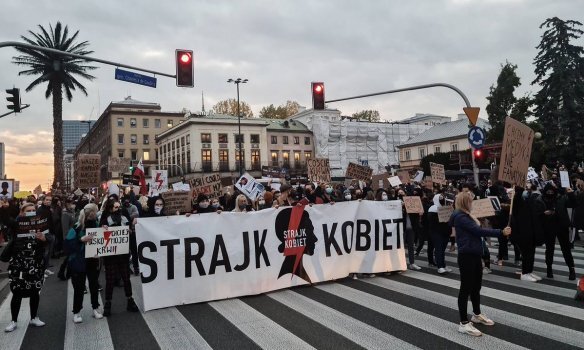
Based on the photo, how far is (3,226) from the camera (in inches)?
614

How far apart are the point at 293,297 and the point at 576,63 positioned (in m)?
35.1

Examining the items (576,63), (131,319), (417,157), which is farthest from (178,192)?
(417,157)

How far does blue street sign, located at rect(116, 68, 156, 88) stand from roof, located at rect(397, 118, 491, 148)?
189ft

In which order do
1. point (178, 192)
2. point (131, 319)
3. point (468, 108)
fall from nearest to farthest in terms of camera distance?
point (131, 319)
point (178, 192)
point (468, 108)

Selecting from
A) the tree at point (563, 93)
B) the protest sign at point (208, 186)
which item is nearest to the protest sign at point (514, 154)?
the protest sign at point (208, 186)

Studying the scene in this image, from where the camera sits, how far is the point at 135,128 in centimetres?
9025

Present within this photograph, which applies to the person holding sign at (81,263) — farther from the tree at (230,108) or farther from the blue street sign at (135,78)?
the tree at (230,108)

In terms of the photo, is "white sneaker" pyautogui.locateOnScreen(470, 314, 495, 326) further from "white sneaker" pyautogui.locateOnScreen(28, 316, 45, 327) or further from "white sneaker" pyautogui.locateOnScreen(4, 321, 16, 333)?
"white sneaker" pyautogui.locateOnScreen(4, 321, 16, 333)

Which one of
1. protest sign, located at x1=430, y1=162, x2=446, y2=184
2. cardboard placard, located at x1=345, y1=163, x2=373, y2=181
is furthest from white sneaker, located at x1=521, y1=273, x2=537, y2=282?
cardboard placard, located at x1=345, y1=163, x2=373, y2=181

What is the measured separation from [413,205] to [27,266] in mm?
7566

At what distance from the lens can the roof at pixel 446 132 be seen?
6456 centimetres

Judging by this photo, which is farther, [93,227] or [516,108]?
[516,108]

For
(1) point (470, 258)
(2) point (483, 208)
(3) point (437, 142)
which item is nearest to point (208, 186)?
(2) point (483, 208)

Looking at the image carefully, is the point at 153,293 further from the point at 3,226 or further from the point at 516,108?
the point at 516,108
